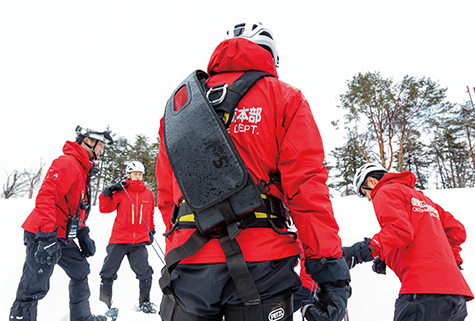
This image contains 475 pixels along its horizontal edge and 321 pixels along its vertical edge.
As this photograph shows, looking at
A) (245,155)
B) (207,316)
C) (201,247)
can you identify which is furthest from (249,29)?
(207,316)

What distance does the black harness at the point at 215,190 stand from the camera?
3.82ft

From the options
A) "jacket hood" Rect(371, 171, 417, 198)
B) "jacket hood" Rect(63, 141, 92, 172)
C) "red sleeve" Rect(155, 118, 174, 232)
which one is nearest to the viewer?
"red sleeve" Rect(155, 118, 174, 232)

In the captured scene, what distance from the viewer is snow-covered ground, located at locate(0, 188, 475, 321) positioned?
14.5ft

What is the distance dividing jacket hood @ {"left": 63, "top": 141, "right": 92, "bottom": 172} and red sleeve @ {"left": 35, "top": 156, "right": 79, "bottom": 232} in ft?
0.62

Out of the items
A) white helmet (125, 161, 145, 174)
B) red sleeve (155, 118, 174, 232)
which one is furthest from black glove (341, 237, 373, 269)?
white helmet (125, 161, 145, 174)

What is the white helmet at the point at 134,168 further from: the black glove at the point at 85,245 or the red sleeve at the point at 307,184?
the red sleeve at the point at 307,184

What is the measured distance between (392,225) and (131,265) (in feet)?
14.6

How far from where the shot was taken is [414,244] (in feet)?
8.18

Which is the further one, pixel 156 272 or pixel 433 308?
pixel 156 272

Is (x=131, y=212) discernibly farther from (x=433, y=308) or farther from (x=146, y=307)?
(x=433, y=308)

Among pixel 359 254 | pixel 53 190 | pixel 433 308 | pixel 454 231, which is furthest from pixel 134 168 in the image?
pixel 454 231

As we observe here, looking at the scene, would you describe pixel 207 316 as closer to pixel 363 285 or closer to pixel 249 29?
pixel 249 29

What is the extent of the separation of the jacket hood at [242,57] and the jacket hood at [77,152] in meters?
3.00

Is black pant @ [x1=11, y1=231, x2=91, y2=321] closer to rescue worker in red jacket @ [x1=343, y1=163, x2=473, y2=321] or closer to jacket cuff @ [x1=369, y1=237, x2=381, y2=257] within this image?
rescue worker in red jacket @ [x1=343, y1=163, x2=473, y2=321]
